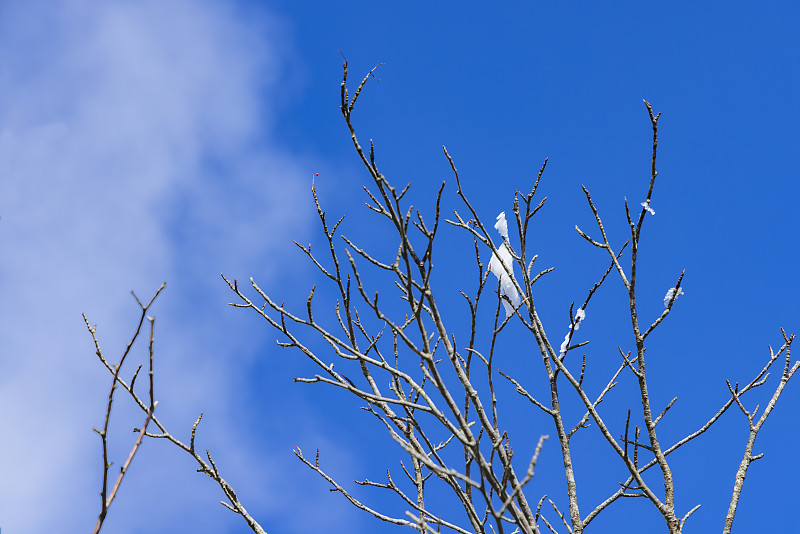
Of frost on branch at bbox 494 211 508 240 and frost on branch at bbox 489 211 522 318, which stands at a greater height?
frost on branch at bbox 494 211 508 240

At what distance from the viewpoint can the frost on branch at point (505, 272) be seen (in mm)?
2301

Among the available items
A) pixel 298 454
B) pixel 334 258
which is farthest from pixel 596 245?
pixel 298 454

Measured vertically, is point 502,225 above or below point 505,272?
above

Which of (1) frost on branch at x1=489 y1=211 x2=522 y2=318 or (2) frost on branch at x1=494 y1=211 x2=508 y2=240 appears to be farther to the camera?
(2) frost on branch at x1=494 y1=211 x2=508 y2=240

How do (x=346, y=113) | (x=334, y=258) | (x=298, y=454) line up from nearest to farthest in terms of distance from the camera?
(x=346, y=113), (x=334, y=258), (x=298, y=454)

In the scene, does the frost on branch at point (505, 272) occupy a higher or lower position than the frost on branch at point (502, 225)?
lower

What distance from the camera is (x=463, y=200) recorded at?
87.5 inches

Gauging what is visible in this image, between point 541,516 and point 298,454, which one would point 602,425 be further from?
point 298,454

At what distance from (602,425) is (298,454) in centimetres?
146

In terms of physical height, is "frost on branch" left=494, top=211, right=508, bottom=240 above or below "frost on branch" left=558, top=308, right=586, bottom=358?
above

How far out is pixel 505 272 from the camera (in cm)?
239

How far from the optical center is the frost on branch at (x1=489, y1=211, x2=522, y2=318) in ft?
7.55

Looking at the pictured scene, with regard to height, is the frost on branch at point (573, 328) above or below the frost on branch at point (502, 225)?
below

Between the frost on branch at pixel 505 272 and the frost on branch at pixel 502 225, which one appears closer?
the frost on branch at pixel 505 272
